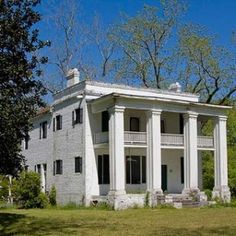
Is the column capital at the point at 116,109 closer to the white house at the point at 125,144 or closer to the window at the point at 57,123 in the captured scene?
the white house at the point at 125,144

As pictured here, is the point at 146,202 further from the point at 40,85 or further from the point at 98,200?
the point at 40,85

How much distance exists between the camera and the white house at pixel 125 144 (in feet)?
98.5

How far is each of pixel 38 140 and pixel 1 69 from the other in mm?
23262

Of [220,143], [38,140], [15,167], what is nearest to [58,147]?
[38,140]

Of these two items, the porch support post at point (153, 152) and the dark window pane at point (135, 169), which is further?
the dark window pane at point (135, 169)

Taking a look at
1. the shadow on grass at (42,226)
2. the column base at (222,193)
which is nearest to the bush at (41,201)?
the shadow on grass at (42,226)

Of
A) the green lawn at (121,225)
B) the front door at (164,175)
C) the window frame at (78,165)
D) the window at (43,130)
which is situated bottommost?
the green lawn at (121,225)

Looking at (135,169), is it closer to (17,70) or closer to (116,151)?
(116,151)

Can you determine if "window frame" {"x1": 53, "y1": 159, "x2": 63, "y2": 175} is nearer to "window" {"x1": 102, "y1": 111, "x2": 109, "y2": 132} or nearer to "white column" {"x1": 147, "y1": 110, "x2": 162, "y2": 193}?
"window" {"x1": 102, "y1": 111, "x2": 109, "y2": 132}

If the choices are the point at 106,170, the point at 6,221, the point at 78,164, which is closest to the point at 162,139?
the point at 106,170

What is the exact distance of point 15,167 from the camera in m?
21.0

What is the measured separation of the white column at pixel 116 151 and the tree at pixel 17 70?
39.0 feet

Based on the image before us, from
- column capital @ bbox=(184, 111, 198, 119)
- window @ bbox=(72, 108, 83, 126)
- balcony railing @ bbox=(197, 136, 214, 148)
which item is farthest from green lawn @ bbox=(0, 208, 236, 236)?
balcony railing @ bbox=(197, 136, 214, 148)

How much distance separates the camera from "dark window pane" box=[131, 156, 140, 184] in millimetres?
33094
